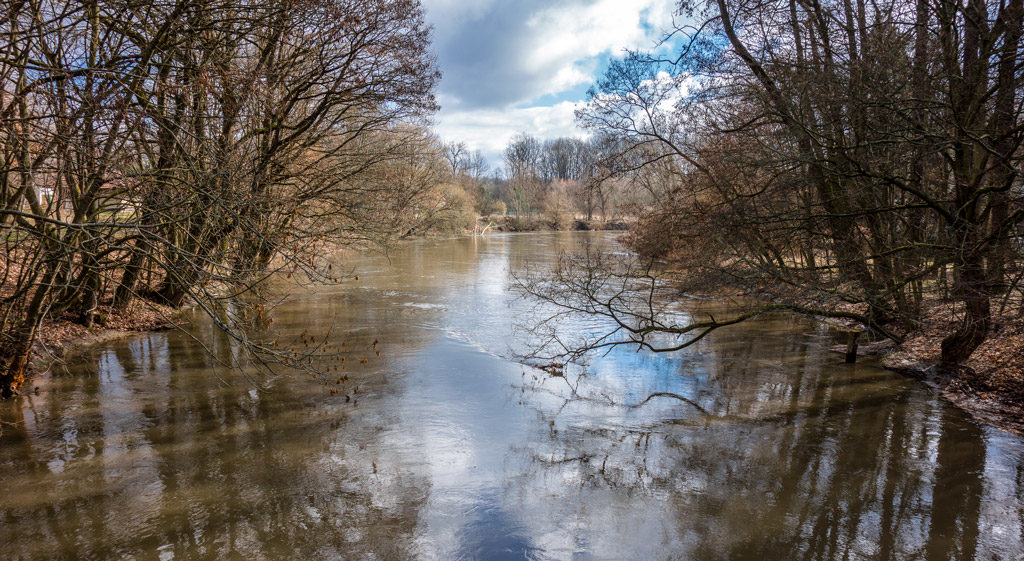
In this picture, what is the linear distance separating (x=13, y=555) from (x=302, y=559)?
2185mm

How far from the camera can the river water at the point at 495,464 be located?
4691 millimetres

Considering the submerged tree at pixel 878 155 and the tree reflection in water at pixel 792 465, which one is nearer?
the tree reflection in water at pixel 792 465

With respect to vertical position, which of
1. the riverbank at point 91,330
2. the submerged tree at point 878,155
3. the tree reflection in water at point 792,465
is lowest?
the tree reflection in water at point 792,465

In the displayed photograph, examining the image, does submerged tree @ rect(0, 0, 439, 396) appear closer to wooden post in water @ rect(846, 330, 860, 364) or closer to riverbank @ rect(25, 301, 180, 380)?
riverbank @ rect(25, 301, 180, 380)

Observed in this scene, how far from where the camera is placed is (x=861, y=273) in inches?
347

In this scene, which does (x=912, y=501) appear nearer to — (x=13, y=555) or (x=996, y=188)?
(x=996, y=188)

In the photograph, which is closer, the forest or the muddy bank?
the forest

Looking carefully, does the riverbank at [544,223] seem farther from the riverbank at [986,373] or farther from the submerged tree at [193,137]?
the riverbank at [986,373]

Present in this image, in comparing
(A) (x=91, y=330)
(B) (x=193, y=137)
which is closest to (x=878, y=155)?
(B) (x=193, y=137)

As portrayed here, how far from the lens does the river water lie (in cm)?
469

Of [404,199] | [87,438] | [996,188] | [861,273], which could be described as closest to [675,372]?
[861,273]

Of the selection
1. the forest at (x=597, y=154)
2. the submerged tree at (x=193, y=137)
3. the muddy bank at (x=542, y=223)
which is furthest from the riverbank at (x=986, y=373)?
the muddy bank at (x=542, y=223)

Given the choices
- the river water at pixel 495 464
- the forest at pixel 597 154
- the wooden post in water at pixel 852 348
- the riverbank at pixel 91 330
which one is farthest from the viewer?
the wooden post in water at pixel 852 348

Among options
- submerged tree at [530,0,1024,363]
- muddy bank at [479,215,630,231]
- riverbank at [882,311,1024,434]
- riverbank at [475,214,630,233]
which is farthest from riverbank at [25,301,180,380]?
muddy bank at [479,215,630,231]
